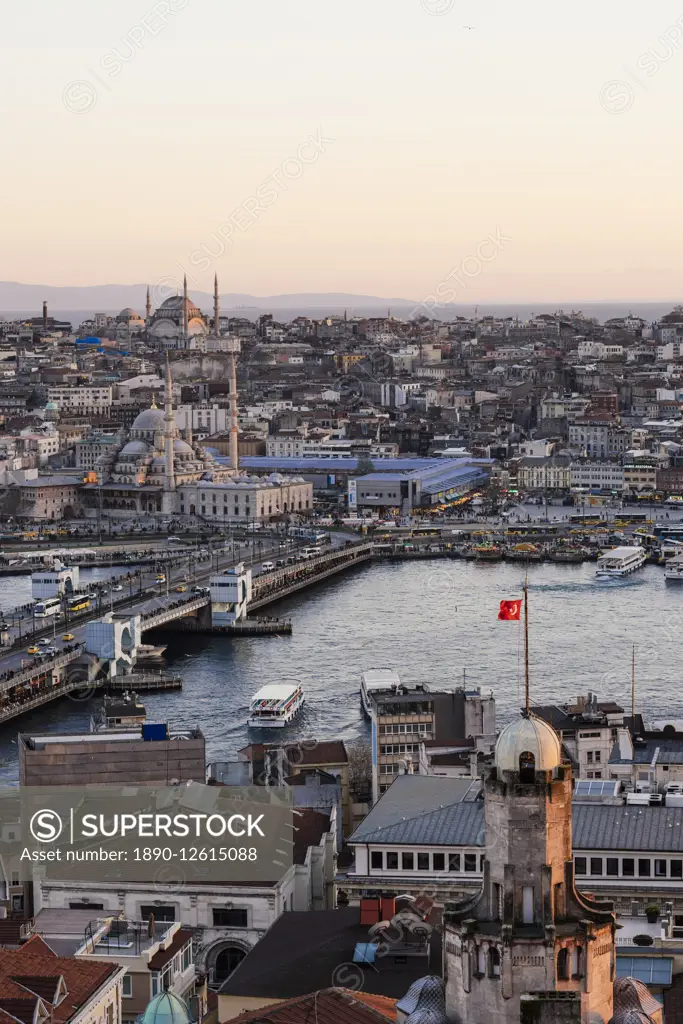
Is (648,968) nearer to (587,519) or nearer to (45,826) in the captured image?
(45,826)

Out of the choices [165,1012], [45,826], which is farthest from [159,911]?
[165,1012]

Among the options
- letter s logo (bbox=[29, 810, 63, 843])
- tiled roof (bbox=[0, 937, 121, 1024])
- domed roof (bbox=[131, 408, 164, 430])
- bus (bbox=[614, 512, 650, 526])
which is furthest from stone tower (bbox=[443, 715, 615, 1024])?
domed roof (bbox=[131, 408, 164, 430])

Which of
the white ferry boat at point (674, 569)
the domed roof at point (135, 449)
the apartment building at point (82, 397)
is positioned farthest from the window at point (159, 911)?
the apartment building at point (82, 397)

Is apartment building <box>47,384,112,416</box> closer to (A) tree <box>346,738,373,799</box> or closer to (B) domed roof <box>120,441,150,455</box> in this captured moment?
(B) domed roof <box>120,441,150,455</box>

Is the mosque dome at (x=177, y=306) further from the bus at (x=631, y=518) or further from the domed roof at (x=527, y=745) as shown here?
the domed roof at (x=527, y=745)

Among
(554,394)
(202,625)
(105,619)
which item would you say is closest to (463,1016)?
(105,619)

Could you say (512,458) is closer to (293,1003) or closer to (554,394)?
(554,394)

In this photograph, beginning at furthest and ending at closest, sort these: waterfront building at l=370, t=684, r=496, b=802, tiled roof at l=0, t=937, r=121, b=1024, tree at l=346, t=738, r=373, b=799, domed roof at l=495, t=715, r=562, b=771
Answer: waterfront building at l=370, t=684, r=496, b=802
tree at l=346, t=738, r=373, b=799
tiled roof at l=0, t=937, r=121, b=1024
domed roof at l=495, t=715, r=562, b=771
